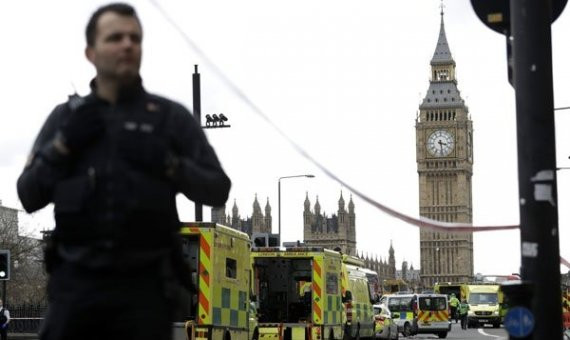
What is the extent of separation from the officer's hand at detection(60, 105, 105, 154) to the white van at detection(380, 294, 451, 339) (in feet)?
157

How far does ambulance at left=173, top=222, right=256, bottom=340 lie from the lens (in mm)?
19094

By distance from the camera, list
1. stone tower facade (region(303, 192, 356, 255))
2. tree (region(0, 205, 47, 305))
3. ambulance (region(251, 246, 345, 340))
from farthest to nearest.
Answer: stone tower facade (region(303, 192, 356, 255)) → tree (region(0, 205, 47, 305)) → ambulance (region(251, 246, 345, 340))

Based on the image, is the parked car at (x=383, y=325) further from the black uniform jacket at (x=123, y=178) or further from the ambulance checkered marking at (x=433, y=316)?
the black uniform jacket at (x=123, y=178)

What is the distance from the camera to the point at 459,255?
194875 mm

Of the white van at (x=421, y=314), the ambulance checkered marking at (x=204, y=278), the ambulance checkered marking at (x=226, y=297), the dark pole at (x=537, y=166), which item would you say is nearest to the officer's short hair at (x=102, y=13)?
the dark pole at (x=537, y=166)

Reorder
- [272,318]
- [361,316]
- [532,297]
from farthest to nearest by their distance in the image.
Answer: [361,316] → [272,318] → [532,297]

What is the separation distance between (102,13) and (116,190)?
1.96 ft

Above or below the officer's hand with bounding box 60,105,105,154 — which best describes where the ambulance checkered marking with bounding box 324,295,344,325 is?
below

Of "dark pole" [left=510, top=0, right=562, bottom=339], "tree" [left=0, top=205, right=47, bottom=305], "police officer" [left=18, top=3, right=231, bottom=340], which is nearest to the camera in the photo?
"police officer" [left=18, top=3, right=231, bottom=340]

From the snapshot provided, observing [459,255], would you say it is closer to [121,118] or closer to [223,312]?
[223,312]

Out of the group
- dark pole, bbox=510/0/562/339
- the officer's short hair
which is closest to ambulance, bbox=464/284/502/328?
dark pole, bbox=510/0/562/339

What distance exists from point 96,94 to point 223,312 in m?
16.2

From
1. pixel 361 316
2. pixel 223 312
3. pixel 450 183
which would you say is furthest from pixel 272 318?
pixel 450 183

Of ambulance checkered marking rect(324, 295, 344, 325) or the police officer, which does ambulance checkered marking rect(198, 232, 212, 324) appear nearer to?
ambulance checkered marking rect(324, 295, 344, 325)
